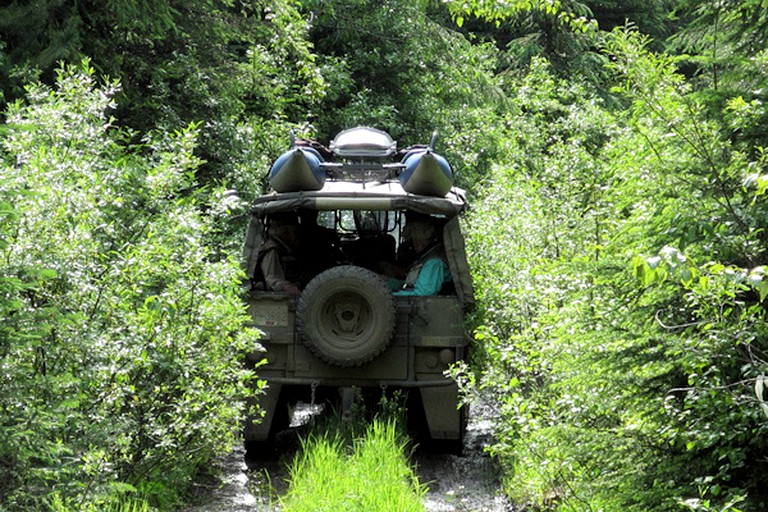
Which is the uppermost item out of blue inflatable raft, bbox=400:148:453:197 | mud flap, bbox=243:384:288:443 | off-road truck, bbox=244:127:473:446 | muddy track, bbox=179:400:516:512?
blue inflatable raft, bbox=400:148:453:197

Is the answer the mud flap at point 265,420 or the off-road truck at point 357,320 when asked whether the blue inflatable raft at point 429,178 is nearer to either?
the off-road truck at point 357,320

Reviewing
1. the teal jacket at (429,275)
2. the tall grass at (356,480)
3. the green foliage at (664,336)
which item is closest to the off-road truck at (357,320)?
the teal jacket at (429,275)

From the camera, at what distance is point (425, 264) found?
1086 cm

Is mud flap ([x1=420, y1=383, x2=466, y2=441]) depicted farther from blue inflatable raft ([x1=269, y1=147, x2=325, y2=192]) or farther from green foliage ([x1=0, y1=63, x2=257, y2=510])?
blue inflatable raft ([x1=269, y1=147, x2=325, y2=192])

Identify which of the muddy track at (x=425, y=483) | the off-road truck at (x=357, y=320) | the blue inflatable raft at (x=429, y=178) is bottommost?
the muddy track at (x=425, y=483)

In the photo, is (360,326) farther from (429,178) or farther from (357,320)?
(429,178)

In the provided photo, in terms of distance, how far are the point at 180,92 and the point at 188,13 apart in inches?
45.9

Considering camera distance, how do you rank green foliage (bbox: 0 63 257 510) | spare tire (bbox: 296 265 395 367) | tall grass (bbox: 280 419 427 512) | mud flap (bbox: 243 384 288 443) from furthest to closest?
mud flap (bbox: 243 384 288 443) < spare tire (bbox: 296 265 395 367) < tall grass (bbox: 280 419 427 512) < green foliage (bbox: 0 63 257 510)

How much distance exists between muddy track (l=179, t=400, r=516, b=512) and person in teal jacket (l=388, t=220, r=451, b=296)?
1574mm

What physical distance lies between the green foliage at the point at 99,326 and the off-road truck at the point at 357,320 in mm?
888

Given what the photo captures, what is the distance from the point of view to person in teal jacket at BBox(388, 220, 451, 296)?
10758 millimetres

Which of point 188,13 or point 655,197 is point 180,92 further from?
point 655,197

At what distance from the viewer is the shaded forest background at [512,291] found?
5191mm

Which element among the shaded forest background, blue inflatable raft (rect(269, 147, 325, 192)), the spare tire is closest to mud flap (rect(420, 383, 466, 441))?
the shaded forest background
